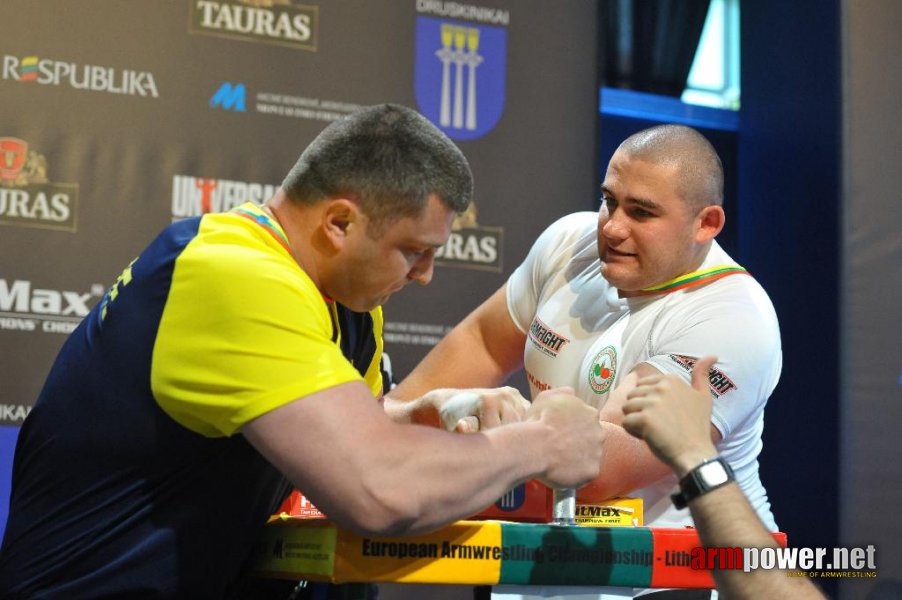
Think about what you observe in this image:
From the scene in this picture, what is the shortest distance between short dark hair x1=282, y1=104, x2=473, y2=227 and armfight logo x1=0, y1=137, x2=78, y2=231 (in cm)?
167

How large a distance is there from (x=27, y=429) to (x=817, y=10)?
3312 millimetres

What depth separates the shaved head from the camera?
8.64 feet

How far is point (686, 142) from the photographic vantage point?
2.66 meters

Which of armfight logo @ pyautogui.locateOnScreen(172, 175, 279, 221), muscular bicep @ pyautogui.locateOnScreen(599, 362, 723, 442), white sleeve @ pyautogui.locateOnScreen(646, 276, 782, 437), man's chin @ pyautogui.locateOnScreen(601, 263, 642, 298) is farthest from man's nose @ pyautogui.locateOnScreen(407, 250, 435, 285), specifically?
armfight logo @ pyautogui.locateOnScreen(172, 175, 279, 221)

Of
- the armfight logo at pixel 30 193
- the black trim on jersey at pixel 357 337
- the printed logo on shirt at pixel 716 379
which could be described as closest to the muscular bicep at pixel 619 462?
the printed logo on shirt at pixel 716 379

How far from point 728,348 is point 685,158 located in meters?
0.50

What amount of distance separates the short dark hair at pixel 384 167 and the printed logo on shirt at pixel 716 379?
828 mm

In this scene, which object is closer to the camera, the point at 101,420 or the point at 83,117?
the point at 101,420

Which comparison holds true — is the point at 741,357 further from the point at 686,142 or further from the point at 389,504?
the point at 389,504

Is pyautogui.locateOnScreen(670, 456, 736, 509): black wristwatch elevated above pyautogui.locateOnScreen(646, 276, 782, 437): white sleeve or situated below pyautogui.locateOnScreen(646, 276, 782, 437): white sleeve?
below

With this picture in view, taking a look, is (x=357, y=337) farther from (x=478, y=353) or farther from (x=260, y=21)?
(x=260, y=21)

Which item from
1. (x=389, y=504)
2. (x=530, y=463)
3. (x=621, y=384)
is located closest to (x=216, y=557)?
(x=389, y=504)

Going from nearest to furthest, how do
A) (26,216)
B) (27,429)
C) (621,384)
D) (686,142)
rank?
(27,429)
(621,384)
(686,142)
(26,216)

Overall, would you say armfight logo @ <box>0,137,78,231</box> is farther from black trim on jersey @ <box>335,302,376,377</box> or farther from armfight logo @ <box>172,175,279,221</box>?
black trim on jersey @ <box>335,302,376,377</box>
